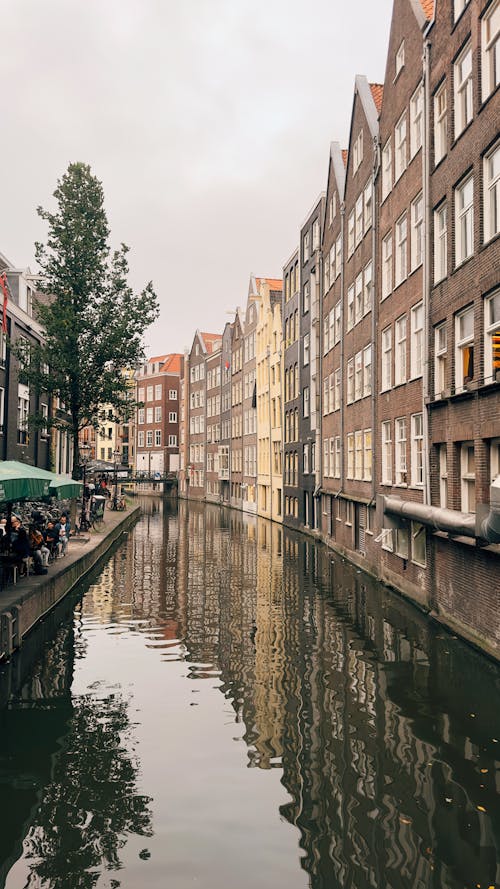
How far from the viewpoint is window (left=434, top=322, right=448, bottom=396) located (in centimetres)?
1927

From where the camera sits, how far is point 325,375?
39.7 m

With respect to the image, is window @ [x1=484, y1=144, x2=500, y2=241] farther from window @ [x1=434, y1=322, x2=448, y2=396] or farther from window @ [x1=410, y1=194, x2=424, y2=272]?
window @ [x1=410, y1=194, x2=424, y2=272]

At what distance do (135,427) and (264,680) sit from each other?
10960 cm

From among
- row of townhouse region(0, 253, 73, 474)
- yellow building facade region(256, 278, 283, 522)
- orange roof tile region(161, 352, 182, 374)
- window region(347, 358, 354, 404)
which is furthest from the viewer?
orange roof tile region(161, 352, 182, 374)

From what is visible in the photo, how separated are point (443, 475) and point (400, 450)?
14.6ft

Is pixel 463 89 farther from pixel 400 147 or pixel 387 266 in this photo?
pixel 387 266

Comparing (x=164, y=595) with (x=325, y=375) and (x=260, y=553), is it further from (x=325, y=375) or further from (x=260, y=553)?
(x=325, y=375)

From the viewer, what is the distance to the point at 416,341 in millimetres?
21844

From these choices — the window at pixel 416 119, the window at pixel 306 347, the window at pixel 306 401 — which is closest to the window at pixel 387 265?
the window at pixel 416 119

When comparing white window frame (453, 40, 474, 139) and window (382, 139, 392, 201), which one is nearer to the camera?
white window frame (453, 40, 474, 139)

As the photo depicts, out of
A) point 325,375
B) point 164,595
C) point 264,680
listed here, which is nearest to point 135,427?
point 325,375

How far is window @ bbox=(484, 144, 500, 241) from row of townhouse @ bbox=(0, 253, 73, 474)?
21.1m

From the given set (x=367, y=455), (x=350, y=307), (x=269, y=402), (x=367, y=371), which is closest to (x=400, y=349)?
(x=367, y=371)

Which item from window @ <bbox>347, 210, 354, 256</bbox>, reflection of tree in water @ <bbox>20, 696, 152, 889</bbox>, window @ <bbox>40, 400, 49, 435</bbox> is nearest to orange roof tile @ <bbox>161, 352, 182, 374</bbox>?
window @ <bbox>40, 400, 49, 435</bbox>
